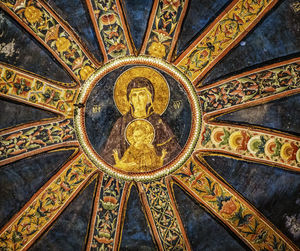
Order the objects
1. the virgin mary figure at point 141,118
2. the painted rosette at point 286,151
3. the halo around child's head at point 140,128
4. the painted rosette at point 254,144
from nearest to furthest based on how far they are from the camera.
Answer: the painted rosette at point 286,151
the painted rosette at point 254,144
the virgin mary figure at point 141,118
the halo around child's head at point 140,128

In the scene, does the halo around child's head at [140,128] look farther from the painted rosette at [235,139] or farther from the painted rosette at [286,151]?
the painted rosette at [286,151]

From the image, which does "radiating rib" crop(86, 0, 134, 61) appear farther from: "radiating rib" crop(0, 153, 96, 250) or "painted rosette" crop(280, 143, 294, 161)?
"painted rosette" crop(280, 143, 294, 161)

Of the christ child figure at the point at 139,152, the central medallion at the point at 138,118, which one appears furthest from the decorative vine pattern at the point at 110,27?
the christ child figure at the point at 139,152

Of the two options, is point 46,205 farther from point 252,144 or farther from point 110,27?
point 252,144

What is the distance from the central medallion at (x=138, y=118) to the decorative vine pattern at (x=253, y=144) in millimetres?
422

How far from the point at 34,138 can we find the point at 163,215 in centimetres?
364

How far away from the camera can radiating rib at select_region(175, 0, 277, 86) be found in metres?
11.2

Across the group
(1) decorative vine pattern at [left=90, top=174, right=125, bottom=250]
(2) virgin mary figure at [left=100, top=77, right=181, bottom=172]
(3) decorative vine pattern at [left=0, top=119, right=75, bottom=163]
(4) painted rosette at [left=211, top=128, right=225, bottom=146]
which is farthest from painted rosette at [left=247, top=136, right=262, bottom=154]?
(3) decorative vine pattern at [left=0, top=119, right=75, bottom=163]

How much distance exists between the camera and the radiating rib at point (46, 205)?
12344 millimetres

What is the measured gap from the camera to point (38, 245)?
12.6m

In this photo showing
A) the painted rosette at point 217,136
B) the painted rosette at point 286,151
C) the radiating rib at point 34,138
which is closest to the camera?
the painted rosette at point 286,151

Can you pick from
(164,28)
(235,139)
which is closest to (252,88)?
(235,139)

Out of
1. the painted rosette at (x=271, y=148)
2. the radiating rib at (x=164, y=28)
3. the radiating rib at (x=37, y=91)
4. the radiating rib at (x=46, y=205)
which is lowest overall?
the radiating rib at (x=46, y=205)

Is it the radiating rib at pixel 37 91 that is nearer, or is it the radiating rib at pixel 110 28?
the radiating rib at pixel 110 28
